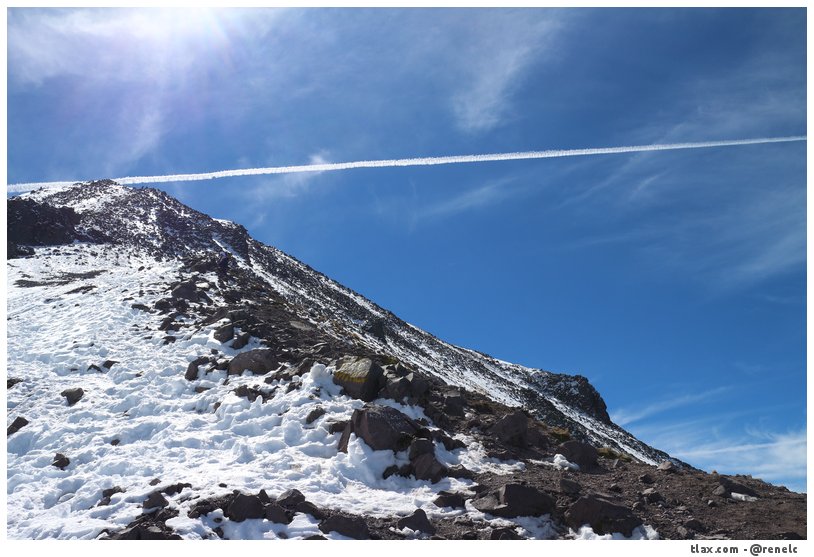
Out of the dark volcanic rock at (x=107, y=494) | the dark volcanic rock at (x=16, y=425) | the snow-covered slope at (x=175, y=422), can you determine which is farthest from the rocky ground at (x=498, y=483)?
the dark volcanic rock at (x=16, y=425)

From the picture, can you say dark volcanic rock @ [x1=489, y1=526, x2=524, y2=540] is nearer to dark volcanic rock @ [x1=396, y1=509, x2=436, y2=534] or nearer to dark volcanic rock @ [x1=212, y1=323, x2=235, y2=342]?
dark volcanic rock @ [x1=396, y1=509, x2=436, y2=534]

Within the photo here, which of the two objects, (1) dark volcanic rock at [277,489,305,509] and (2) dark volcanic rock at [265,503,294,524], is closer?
(2) dark volcanic rock at [265,503,294,524]

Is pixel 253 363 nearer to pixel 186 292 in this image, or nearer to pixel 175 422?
pixel 175 422

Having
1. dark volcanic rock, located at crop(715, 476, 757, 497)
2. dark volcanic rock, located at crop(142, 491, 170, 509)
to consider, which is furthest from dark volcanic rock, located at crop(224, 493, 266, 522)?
dark volcanic rock, located at crop(715, 476, 757, 497)

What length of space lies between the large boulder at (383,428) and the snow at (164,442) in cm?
25

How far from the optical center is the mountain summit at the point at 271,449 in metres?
11.4

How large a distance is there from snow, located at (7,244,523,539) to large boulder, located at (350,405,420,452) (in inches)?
9.7

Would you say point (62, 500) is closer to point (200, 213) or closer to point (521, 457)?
point (521, 457)

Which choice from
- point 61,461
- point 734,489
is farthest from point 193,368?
point 734,489

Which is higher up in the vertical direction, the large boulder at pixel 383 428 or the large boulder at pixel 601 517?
the large boulder at pixel 383 428

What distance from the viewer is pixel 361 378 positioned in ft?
55.3

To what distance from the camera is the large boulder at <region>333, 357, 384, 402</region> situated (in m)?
16.8

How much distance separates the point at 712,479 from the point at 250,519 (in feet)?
35.1

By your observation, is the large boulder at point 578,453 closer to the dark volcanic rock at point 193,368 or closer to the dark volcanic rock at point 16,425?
the dark volcanic rock at point 193,368
